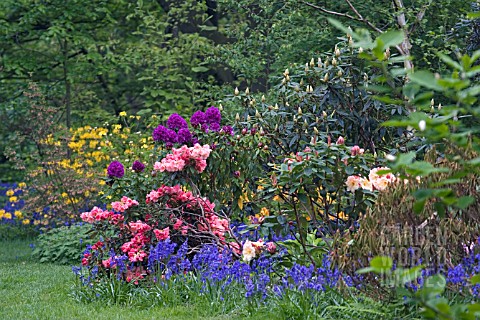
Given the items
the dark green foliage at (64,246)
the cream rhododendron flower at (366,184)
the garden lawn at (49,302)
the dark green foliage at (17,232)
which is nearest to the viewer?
the garden lawn at (49,302)

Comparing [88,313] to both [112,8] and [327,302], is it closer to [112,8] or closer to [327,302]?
[327,302]

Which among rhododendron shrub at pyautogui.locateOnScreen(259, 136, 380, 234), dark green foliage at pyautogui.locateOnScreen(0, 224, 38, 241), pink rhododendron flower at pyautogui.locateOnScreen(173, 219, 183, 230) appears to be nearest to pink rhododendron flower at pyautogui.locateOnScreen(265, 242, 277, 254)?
rhododendron shrub at pyautogui.locateOnScreen(259, 136, 380, 234)

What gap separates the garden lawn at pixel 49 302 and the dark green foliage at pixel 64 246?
0.17m

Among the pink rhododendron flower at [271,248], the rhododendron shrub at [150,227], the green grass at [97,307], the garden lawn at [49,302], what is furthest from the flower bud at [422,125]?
the rhododendron shrub at [150,227]

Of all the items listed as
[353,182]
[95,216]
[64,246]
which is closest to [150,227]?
[95,216]

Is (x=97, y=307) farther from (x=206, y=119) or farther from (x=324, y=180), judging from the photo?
(x=206, y=119)

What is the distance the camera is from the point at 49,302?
5.86 metres

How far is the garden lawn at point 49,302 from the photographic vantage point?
5.11 meters

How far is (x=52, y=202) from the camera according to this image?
405 inches

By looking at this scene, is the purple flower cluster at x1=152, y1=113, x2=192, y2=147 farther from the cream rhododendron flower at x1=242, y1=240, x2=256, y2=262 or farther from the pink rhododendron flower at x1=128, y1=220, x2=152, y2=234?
the cream rhododendron flower at x1=242, y1=240, x2=256, y2=262

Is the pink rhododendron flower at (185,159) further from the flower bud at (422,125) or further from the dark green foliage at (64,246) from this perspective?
the flower bud at (422,125)

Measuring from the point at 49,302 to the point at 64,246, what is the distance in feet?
8.46

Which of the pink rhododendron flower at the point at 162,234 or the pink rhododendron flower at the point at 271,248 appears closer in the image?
Result: the pink rhododendron flower at the point at 271,248

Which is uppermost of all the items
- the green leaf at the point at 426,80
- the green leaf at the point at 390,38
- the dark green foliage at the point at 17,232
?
the green leaf at the point at 390,38
